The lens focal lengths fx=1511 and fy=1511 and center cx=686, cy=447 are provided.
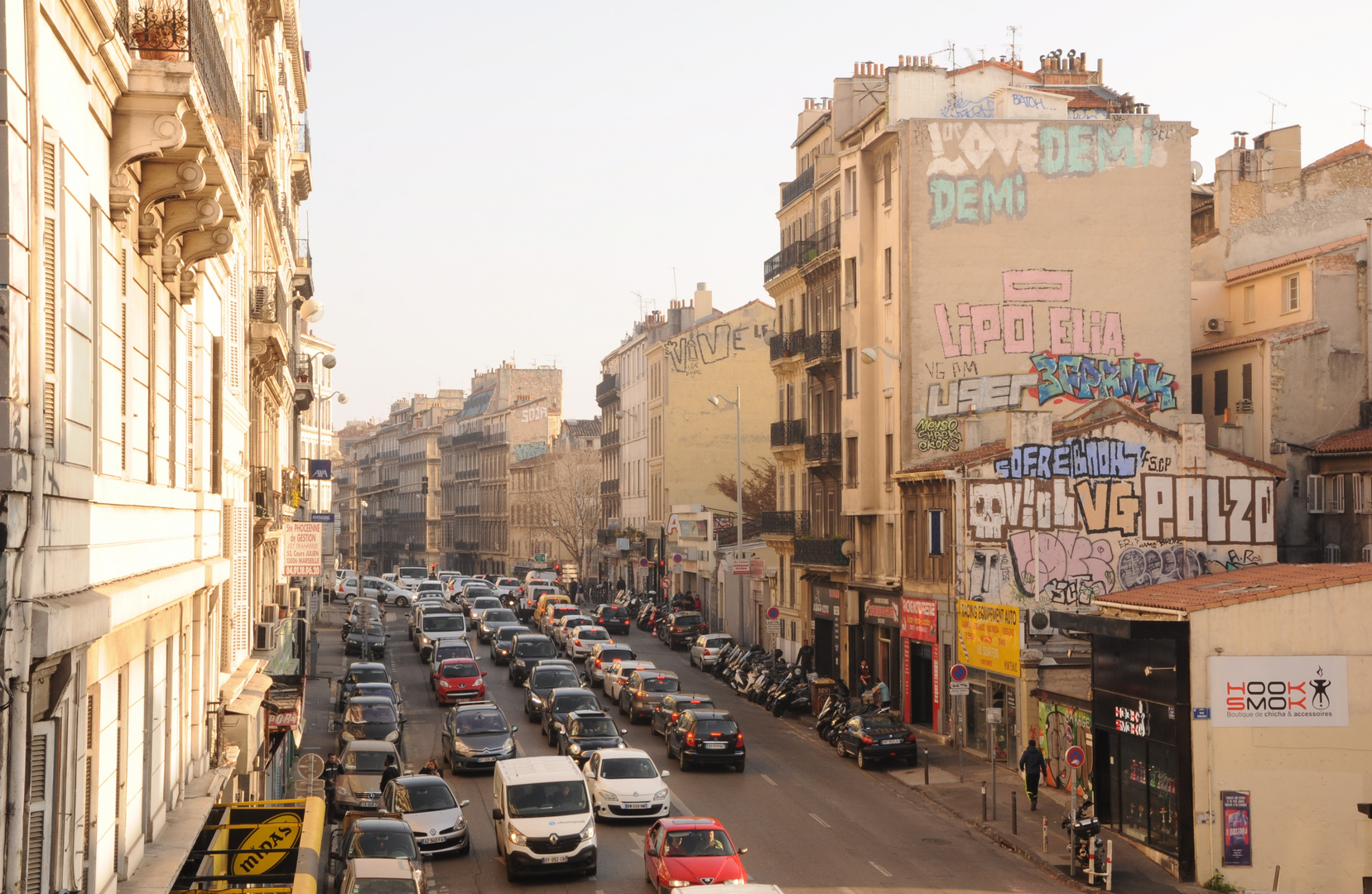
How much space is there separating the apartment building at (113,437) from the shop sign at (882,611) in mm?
28897

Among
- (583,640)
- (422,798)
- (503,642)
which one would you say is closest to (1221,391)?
(583,640)

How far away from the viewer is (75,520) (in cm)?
854

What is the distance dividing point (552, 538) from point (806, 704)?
8018cm

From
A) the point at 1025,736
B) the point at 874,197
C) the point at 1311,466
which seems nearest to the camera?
the point at 1025,736

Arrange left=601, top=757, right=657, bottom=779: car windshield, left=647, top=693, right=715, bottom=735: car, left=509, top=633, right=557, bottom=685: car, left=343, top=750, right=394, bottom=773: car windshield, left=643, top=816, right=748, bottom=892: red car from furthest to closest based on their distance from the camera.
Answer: left=509, top=633, right=557, bottom=685: car
left=647, top=693, right=715, bottom=735: car
left=343, top=750, right=394, bottom=773: car windshield
left=601, top=757, right=657, bottom=779: car windshield
left=643, top=816, right=748, bottom=892: red car

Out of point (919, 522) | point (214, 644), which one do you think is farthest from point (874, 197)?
point (214, 644)

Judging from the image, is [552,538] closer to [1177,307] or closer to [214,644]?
[1177,307]

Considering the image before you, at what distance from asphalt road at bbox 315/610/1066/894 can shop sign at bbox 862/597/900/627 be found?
470 cm

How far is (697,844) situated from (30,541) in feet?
58.4

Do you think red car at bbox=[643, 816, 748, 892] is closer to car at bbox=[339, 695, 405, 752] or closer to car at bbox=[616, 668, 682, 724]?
car at bbox=[339, 695, 405, 752]

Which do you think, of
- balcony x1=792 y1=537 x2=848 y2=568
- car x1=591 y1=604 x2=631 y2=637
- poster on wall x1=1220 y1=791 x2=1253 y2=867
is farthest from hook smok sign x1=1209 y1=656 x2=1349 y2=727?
car x1=591 y1=604 x2=631 y2=637

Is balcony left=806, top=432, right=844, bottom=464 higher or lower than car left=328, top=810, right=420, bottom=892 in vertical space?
higher

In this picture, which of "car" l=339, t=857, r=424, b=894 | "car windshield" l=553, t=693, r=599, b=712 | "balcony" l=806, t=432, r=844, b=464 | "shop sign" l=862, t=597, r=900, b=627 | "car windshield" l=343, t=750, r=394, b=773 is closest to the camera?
"car" l=339, t=857, r=424, b=894

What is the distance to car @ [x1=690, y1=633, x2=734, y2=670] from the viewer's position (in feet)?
193
